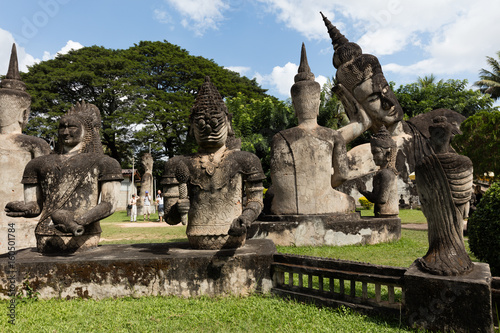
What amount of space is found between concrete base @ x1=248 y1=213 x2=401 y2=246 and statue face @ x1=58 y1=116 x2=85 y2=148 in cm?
385

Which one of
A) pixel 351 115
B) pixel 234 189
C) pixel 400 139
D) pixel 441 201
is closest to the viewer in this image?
pixel 441 201

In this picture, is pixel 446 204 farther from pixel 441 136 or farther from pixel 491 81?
pixel 491 81

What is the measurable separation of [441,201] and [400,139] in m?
12.2

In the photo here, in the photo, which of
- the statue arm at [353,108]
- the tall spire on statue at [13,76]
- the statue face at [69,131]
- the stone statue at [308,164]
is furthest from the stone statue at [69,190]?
the statue arm at [353,108]

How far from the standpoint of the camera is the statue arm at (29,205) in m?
4.27

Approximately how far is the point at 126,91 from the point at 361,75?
20.9 metres

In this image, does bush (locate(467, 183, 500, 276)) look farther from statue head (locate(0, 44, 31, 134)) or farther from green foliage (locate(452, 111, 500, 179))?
statue head (locate(0, 44, 31, 134))

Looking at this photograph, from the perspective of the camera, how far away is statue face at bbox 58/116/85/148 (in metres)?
4.62

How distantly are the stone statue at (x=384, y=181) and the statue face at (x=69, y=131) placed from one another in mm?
5850

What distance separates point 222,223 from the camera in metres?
4.20

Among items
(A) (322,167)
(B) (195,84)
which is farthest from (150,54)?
(A) (322,167)

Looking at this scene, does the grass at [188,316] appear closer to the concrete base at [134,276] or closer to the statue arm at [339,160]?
the concrete base at [134,276]

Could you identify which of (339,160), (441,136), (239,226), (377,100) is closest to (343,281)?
(239,226)

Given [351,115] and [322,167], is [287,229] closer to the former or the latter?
[322,167]
